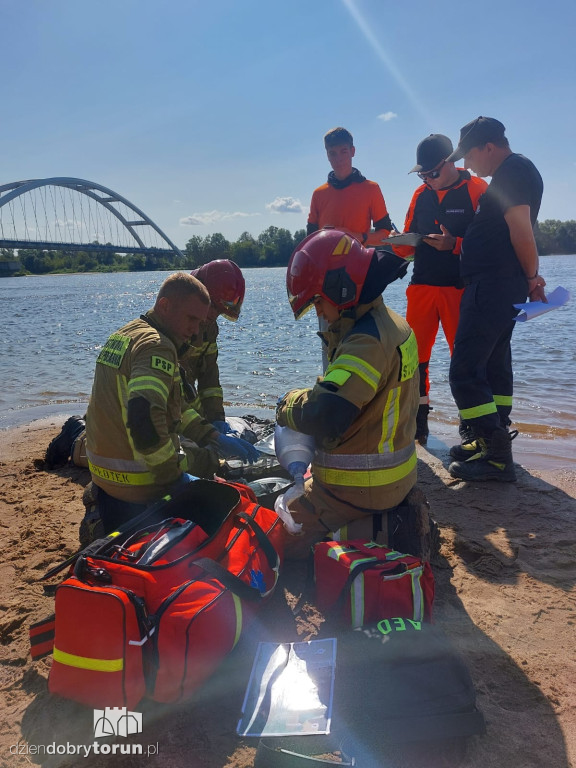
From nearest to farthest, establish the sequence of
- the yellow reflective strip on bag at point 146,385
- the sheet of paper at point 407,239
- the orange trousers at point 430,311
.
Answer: the yellow reflective strip on bag at point 146,385 → the sheet of paper at point 407,239 → the orange trousers at point 430,311

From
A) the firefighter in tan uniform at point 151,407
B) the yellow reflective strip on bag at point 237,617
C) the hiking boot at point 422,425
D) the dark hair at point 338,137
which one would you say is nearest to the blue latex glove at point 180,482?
the firefighter in tan uniform at point 151,407

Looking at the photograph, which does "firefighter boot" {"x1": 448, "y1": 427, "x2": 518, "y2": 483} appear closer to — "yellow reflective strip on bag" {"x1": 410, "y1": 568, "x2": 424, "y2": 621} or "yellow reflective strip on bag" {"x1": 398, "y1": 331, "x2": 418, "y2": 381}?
"yellow reflective strip on bag" {"x1": 398, "y1": 331, "x2": 418, "y2": 381}

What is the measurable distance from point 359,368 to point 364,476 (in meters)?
0.61

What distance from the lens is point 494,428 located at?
14.7 ft

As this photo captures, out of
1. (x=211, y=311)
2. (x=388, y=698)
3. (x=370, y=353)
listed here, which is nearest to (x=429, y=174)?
(x=211, y=311)

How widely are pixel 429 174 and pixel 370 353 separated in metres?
3.20

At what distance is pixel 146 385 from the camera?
281cm

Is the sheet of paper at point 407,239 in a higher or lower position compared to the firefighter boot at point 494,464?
higher

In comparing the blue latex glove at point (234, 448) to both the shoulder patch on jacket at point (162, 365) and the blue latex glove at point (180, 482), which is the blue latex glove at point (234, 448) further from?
the shoulder patch on jacket at point (162, 365)

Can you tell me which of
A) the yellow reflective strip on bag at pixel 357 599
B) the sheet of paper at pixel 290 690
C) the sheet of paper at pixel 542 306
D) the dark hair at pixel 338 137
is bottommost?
the sheet of paper at pixel 290 690

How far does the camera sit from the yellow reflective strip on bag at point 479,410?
445cm

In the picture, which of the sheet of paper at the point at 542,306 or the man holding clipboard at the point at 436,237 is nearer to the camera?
the sheet of paper at the point at 542,306

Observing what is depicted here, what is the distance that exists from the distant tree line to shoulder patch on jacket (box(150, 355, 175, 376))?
2856 inches

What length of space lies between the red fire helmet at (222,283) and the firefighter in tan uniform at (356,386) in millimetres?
1885
